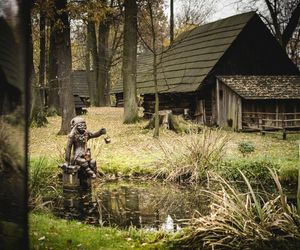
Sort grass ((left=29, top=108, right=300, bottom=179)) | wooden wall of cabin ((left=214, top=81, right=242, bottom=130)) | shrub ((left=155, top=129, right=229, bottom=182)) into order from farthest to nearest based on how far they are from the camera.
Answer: wooden wall of cabin ((left=214, top=81, right=242, bottom=130)), grass ((left=29, top=108, right=300, bottom=179)), shrub ((left=155, top=129, right=229, bottom=182))

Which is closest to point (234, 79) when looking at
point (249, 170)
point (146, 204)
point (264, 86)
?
point (264, 86)

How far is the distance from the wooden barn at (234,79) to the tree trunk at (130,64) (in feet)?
3.51

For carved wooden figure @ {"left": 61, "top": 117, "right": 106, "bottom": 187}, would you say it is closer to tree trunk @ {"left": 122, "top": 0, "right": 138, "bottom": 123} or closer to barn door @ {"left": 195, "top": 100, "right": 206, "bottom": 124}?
tree trunk @ {"left": 122, "top": 0, "right": 138, "bottom": 123}

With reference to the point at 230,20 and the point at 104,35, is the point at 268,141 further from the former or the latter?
the point at 104,35

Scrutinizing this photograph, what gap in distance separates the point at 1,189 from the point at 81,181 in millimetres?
6689

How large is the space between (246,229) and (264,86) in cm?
1654

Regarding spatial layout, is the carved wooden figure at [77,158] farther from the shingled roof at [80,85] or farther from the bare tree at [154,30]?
the shingled roof at [80,85]

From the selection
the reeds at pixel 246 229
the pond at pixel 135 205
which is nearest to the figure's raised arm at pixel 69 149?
the pond at pixel 135 205

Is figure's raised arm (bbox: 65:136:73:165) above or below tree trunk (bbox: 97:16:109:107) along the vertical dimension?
below

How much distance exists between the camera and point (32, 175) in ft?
23.9

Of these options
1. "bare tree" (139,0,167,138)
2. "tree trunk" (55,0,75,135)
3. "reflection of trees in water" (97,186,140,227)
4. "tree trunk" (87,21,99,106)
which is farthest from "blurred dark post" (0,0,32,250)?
"tree trunk" (87,21,99,106)

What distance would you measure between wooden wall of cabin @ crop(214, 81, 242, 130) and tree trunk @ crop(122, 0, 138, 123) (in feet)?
13.8

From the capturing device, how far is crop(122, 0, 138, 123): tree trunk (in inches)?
750

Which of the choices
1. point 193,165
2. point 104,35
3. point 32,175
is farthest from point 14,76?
point 104,35
